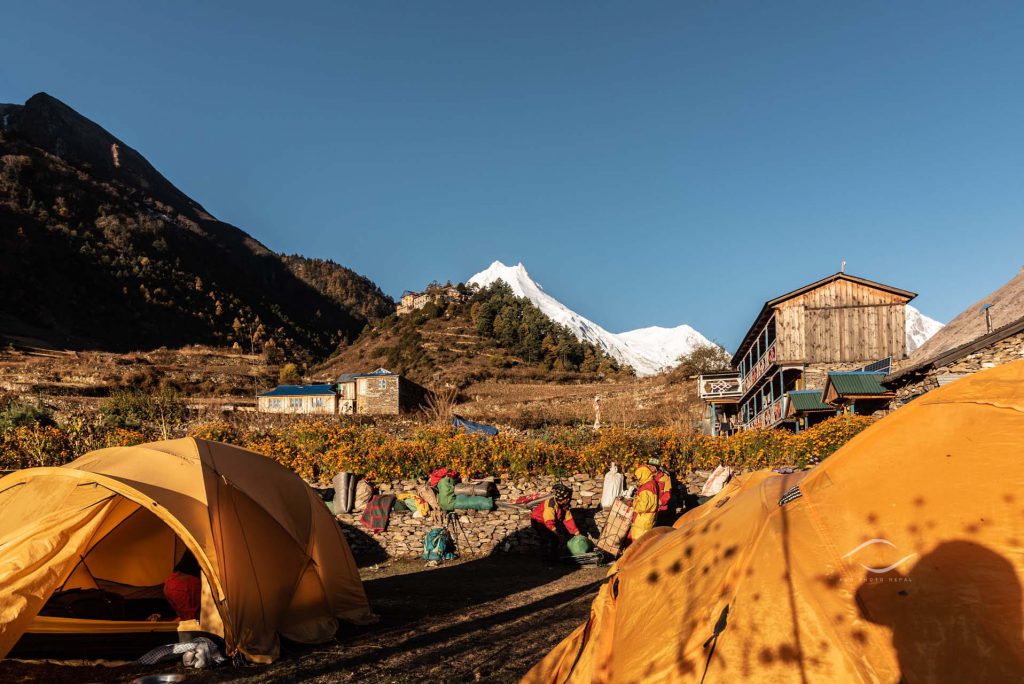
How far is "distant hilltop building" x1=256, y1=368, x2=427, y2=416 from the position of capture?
40125mm

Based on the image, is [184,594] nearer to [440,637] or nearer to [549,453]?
[440,637]

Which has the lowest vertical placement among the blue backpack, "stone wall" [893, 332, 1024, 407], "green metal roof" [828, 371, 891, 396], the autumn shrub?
the blue backpack

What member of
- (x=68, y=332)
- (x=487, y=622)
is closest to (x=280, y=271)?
(x=68, y=332)

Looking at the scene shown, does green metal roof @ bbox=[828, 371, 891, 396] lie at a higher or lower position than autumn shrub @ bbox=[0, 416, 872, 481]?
higher

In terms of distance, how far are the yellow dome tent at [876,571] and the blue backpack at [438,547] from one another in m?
8.75

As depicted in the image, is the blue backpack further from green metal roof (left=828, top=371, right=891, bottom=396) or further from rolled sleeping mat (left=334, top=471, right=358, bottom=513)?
green metal roof (left=828, top=371, right=891, bottom=396)

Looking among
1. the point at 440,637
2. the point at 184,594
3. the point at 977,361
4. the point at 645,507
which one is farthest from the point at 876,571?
the point at 977,361

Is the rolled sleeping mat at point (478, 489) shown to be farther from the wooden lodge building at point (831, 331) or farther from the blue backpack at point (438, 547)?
the wooden lodge building at point (831, 331)

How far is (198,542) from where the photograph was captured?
604cm

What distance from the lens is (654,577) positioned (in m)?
4.01

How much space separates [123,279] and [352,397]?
163 ft

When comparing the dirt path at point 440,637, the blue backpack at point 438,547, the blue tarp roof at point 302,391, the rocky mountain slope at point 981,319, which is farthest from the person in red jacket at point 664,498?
the blue tarp roof at point 302,391

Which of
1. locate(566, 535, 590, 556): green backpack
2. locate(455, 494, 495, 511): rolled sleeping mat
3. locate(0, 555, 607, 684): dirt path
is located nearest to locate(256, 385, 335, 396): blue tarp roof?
locate(455, 494, 495, 511): rolled sleeping mat

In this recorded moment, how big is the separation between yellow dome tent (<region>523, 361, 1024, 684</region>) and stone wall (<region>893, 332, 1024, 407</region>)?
11443 mm
